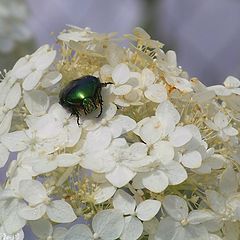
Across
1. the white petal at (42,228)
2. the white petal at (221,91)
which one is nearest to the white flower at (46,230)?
the white petal at (42,228)

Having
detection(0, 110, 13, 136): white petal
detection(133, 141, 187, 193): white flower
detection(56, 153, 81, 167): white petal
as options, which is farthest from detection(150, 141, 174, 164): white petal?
detection(0, 110, 13, 136): white petal

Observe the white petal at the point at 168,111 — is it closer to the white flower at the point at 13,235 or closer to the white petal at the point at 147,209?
the white petal at the point at 147,209

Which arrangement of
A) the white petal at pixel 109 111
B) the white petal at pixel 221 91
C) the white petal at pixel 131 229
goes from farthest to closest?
the white petal at pixel 221 91, the white petal at pixel 109 111, the white petal at pixel 131 229

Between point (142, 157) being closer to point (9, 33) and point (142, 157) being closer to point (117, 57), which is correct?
point (117, 57)

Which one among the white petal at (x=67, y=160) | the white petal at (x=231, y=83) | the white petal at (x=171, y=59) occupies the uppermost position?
the white petal at (x=231, y=83)

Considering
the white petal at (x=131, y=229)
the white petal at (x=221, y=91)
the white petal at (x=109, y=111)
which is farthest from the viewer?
the white petal at (x=221, y=91)

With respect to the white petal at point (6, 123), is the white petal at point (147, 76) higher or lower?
higher

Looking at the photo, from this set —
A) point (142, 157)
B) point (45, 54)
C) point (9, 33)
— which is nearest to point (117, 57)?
point (45, 54)
